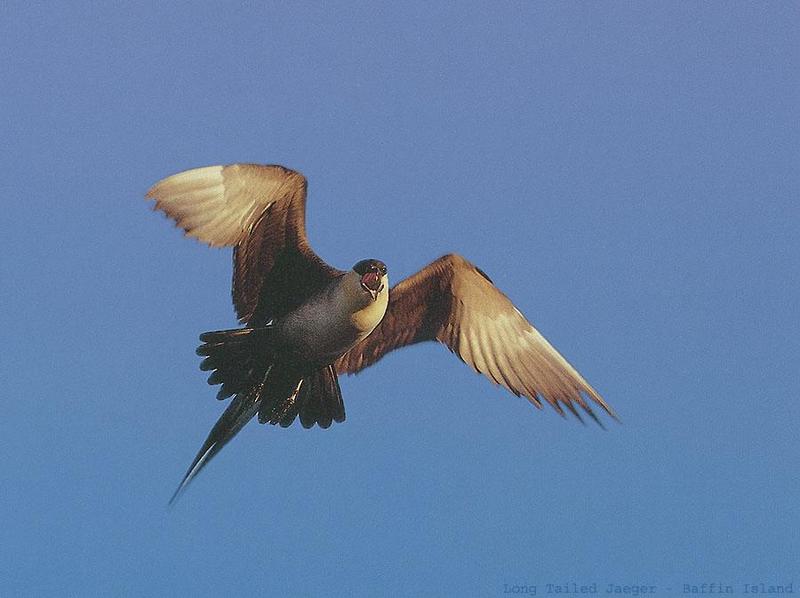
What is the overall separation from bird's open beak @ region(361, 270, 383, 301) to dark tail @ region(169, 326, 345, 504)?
32.3 inches

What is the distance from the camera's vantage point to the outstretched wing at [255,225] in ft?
30.5

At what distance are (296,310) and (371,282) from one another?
668mm

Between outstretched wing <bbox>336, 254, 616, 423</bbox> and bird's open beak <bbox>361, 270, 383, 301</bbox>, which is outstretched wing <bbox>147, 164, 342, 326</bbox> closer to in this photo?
bird's open beak <bbox>361, 270, 383, 301</bbox>

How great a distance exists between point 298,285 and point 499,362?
5.53 ft

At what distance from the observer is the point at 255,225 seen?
30.9 ft

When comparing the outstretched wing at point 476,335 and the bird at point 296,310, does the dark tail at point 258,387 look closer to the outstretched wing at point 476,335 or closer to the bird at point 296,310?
the bird at point 296,310

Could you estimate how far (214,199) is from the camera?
368 inches

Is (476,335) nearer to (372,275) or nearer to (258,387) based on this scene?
(372,275)

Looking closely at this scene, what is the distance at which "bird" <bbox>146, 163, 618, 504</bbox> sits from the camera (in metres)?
9.18

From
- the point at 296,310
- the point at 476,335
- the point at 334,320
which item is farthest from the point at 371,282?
the point at 476,335

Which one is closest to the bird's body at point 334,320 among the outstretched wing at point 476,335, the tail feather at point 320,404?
the tail feather at point 320,404

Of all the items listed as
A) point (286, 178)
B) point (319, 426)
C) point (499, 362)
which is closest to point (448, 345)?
point (499, 362)

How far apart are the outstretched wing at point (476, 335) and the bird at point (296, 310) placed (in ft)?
0.03

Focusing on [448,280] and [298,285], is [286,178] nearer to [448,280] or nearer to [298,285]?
[298,285]
